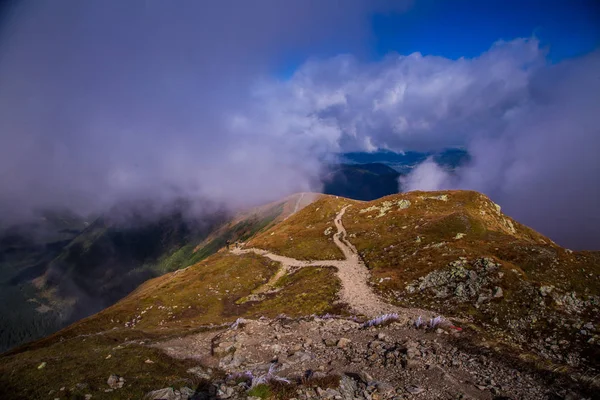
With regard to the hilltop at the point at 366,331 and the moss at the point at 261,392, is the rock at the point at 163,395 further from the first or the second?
the moss at the point at 261,392

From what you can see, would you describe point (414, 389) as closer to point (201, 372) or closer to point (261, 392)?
point (261, 392)

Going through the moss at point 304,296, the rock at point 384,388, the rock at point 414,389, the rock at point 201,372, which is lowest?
the rock at point 201,372

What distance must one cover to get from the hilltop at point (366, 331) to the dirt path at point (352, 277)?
1.66ft

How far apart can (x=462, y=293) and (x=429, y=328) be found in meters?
24.5

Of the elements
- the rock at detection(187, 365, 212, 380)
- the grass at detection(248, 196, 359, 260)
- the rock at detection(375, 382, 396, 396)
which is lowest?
the rock at detection(187, 365, 212, 380)

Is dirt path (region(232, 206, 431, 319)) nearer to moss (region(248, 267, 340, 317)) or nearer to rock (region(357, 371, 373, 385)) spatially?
moss (region(248, 267, 340, 317))

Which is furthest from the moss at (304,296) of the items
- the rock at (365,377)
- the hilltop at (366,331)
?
the rock at (365,377)

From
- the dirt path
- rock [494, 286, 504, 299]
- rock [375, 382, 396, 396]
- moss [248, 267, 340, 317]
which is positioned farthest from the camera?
moss [248, 267, 340, 317]

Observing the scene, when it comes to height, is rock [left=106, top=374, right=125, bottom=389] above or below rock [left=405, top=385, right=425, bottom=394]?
below

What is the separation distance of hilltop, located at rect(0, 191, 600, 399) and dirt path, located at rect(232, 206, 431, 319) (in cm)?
51

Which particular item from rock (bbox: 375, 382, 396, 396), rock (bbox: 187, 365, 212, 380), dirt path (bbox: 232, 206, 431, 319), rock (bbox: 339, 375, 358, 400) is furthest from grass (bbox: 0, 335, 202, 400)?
dirt path (bbox: 232, 206, 431, 319)

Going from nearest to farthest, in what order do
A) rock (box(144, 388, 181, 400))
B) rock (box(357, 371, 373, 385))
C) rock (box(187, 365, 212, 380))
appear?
rock (box(144, 388, 181, 400)) < rock (box(357, 371, 373, 385)) < rock (box(187, 365, 212, 380))

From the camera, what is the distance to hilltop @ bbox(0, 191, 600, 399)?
2066 centimetres

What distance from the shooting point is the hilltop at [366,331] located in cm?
2066
